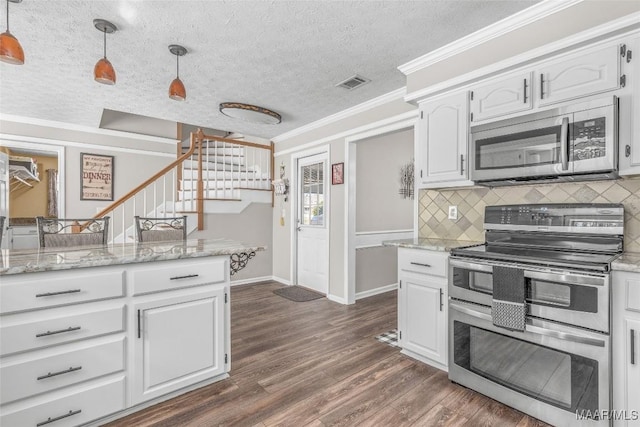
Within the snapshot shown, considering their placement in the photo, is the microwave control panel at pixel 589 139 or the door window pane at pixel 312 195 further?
the door window pane at pixel 312 195

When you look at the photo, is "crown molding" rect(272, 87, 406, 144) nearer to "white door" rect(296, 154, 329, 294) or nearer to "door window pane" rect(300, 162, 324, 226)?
"white door" rect(296, 154, 329, 294)

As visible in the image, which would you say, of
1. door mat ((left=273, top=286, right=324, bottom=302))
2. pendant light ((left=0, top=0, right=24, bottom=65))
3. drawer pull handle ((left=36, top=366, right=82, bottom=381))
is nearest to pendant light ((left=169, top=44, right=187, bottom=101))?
pendant light ((left=0, top=0, right=24, bottom=65))

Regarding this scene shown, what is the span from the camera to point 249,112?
3926 mm

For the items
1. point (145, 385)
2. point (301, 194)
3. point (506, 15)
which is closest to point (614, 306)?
point (506, 15)

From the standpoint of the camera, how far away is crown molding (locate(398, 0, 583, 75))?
6.68ft

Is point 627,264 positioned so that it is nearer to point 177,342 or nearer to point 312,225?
point 177,342

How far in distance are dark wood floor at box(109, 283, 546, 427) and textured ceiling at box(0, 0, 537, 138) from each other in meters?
2.55

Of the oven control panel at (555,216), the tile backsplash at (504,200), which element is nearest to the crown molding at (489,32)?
the tile backsplash at (504,200)

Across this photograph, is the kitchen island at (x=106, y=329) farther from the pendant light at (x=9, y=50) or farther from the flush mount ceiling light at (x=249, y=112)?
the flush mount ceiling light at (x=249, y=112)

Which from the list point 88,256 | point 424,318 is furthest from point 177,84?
point 424,318

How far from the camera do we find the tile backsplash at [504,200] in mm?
1923
